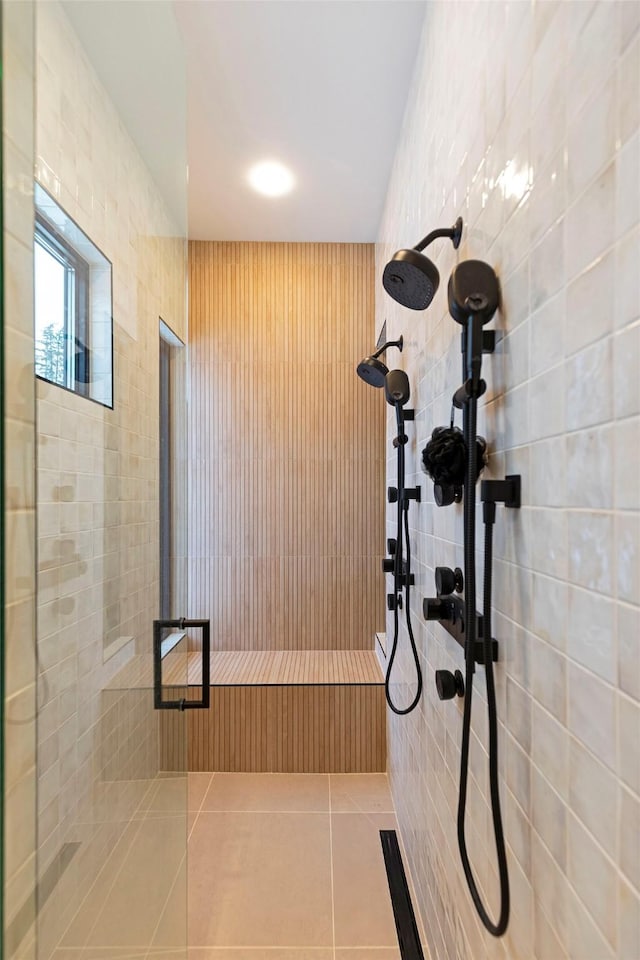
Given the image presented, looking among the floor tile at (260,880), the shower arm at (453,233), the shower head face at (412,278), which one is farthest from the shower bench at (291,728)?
the shower arm at (453,233)

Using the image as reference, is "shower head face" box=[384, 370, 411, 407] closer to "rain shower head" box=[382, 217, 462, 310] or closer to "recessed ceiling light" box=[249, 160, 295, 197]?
"rain shower head" box=[382, 217, 462, 310]

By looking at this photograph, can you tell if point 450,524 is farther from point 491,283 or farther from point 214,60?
point 214,60

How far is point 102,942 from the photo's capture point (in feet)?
3.41

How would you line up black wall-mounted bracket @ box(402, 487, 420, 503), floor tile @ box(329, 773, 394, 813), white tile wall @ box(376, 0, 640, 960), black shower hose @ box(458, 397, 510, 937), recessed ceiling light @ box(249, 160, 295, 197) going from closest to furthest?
white tile wall @ box(376, 0, 640, 960)
black shower hose @ box(458, 397, 510, 937)
black wall-mounted bracket @ box(402, 487, 420, 503)
floor tile @ box(329, 773, 394, 813)
recessed ceiling light @ box(249, 160, 295, 197)

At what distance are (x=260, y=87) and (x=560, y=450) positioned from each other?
186cm

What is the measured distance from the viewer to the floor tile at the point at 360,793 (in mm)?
2158

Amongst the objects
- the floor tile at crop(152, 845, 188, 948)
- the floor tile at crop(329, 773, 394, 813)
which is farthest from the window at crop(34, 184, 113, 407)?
the floor tile at crop(329, 773, 394, 813)

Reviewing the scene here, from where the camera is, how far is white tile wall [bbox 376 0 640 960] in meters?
0.55

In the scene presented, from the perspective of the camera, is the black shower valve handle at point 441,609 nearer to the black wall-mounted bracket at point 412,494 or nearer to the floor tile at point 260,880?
the black wall-mounted bracket at point 412,494

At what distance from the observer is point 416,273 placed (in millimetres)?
1160

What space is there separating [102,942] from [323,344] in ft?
8.74

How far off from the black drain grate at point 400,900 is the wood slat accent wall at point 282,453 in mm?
1111

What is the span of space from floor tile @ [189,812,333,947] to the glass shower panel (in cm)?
27

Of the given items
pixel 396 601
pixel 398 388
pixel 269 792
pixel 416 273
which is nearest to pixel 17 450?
pixel 416 273
